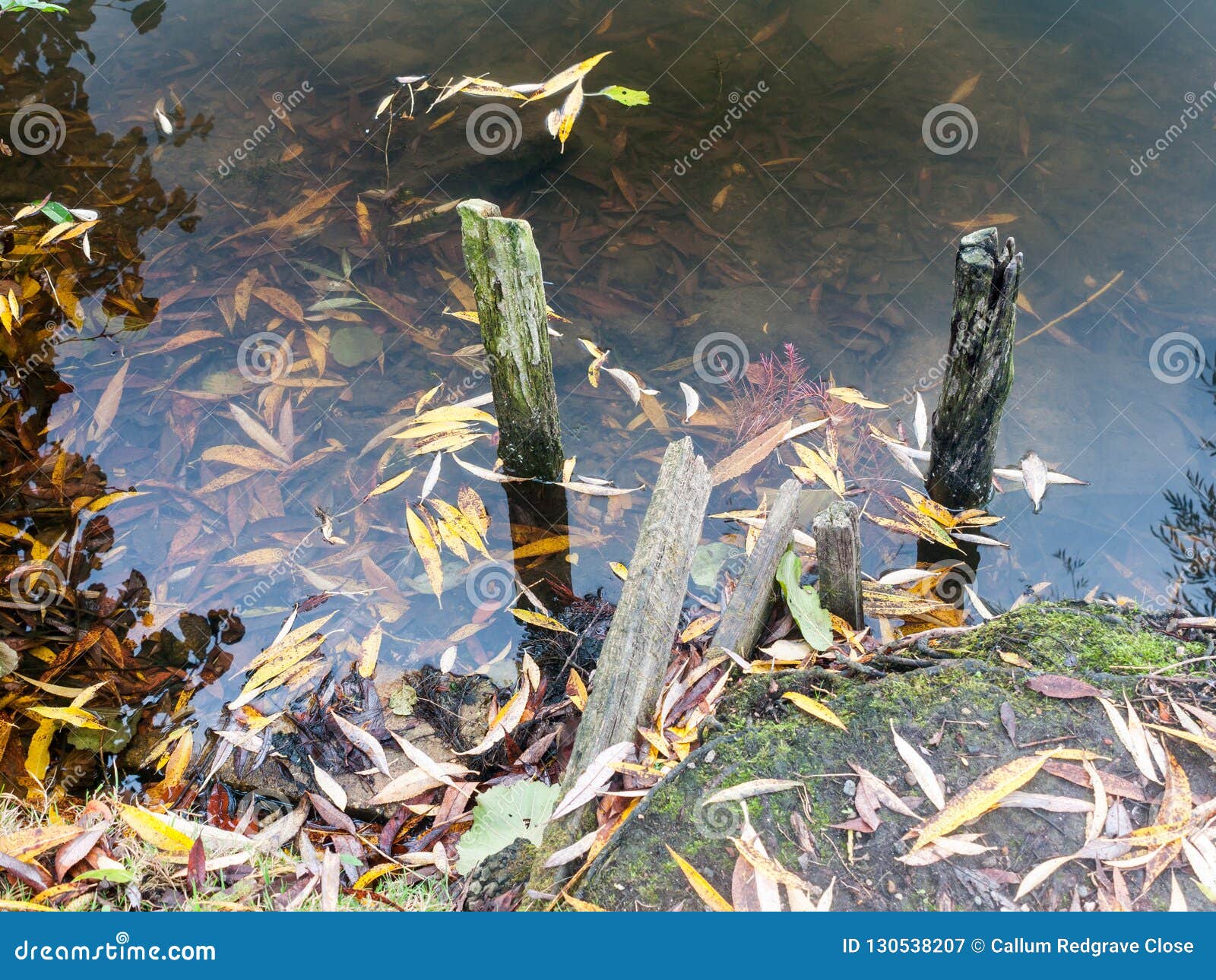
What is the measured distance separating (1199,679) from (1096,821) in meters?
0.65

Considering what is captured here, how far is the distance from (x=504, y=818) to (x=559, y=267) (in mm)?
3470

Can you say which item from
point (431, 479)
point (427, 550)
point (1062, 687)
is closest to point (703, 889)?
point (1062, 687)

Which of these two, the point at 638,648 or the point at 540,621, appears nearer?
the point at 638,648

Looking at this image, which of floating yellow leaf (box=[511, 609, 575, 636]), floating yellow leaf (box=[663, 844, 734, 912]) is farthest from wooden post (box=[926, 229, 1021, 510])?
floating yellow leaf (box=[663, 844, 734, 912])

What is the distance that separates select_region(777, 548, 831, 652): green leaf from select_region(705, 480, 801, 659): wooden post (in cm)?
4

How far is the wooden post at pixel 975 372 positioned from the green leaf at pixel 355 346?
122 inches

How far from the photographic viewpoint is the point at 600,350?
4.43 metres

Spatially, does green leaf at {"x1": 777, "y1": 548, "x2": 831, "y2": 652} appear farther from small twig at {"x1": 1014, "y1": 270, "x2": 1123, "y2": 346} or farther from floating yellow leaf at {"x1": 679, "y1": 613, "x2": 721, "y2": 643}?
small twig at {"x1": 1014, "y1": 270, "x2": 1123, "y2": 346}

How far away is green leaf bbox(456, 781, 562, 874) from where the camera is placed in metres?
2.38

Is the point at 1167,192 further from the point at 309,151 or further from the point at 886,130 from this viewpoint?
the point at 309,151

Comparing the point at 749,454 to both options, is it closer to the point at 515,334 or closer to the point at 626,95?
the point at 515,334

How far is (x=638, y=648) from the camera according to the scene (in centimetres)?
239

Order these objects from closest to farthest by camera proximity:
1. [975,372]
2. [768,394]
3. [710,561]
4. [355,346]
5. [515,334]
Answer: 1. [975,372]
2. [515,334]
3. [710,561]
4. [768,394]
5. [355,346]

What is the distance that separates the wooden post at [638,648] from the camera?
2354 millimetres
